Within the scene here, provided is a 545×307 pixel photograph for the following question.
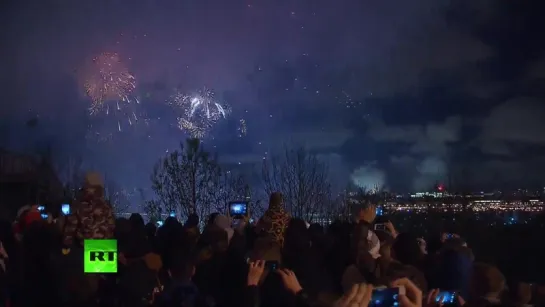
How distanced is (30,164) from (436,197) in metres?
24.3

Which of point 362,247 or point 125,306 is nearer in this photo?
point 125,306

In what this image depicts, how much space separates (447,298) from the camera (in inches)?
203

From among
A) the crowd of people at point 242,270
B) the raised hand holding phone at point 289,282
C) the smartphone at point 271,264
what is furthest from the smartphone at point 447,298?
the smartphone at point 271,264

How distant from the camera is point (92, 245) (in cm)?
615

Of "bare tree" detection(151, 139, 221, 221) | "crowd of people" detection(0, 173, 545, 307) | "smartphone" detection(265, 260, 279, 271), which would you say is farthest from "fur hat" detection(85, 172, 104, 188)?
"bare tree" detection(151, 139, 221, 221)

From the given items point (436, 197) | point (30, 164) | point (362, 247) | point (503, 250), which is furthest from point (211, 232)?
point (436, 197)

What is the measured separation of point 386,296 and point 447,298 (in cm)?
80

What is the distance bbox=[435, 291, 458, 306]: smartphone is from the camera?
16.9ft

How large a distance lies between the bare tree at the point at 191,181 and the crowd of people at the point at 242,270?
77.6 ft

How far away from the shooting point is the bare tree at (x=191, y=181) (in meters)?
34.0

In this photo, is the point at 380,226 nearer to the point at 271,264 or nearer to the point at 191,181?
the point at 271,264

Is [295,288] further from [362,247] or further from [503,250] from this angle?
[503,250]

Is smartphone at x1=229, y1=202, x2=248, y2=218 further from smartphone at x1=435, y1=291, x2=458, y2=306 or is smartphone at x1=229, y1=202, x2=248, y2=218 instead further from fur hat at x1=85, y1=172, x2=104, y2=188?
smartphone at x1=435, y1=291, x2=458, y2=306

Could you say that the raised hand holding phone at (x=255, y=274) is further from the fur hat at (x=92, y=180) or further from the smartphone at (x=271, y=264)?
the fur hat at (x=92, y=180)
